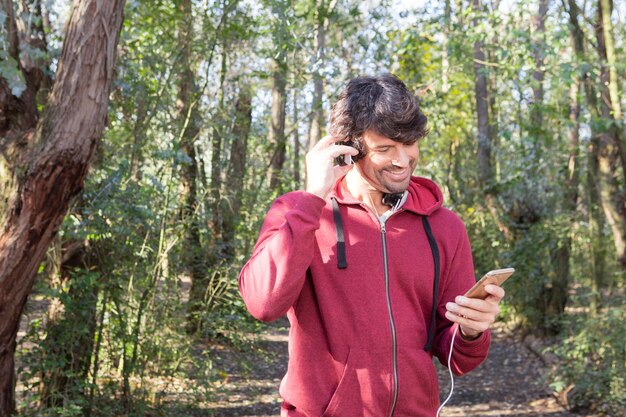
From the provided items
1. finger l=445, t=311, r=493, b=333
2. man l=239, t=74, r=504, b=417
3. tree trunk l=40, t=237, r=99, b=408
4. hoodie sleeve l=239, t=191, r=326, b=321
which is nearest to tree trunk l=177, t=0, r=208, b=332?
tree trunk l=40, t=237, r=99, b=408

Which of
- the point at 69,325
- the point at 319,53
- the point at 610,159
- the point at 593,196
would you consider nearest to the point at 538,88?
the point at 593,196

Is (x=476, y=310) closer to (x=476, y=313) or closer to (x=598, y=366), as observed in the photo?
(x=476, y=313)

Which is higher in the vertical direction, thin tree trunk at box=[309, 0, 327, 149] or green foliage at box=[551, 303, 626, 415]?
thin tree trunk at box=[309, 0, 327, 149]

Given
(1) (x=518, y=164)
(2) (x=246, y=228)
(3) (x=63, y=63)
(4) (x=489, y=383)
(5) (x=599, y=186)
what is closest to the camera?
(3) (x=63, y=63)

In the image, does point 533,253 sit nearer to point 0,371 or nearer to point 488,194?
point 488,194

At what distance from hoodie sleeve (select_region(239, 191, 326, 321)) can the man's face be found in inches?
9.9

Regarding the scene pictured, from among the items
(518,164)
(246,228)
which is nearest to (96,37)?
(246,228)

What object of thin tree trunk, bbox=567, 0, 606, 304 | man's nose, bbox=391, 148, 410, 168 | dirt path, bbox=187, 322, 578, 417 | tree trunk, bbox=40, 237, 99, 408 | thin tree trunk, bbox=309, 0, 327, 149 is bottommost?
dirt path, bbox=187, 322, 578, 417

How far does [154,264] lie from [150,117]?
1.27m

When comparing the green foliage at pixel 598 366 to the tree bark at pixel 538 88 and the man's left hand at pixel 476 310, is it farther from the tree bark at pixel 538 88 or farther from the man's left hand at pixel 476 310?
the man's left hand at pixel 476 310

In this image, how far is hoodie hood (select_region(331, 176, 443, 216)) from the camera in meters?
2.36

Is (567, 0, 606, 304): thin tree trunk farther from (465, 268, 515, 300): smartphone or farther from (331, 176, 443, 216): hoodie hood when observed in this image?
(465, 268, 515, 300): smartphone

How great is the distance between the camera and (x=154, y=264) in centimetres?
670

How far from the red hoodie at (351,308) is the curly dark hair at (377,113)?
0.23 metres
